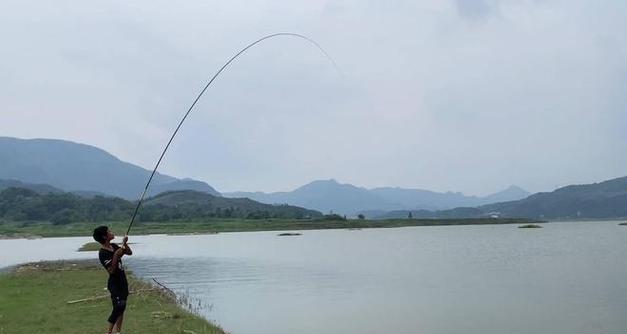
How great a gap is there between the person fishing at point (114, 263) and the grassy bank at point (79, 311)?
3.22 meters

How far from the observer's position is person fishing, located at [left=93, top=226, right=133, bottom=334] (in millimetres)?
12328

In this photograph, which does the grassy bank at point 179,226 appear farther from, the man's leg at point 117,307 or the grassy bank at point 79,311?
the man's leg at point 117,307

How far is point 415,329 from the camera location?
75.5 feet

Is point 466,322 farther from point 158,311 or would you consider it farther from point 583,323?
point 158,311

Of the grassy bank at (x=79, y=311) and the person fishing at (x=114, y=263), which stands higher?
the person fishing at (x=114, y=263)

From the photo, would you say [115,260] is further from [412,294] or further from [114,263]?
[412,294]

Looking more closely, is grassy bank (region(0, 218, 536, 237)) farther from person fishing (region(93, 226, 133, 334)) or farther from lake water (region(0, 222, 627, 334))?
person fishing (region(93, 226, 133, 334))

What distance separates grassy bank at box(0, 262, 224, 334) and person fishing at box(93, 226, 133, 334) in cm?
322

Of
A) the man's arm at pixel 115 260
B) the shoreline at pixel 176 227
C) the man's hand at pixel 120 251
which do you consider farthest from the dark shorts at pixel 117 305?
the shoreline at pixel 176 227

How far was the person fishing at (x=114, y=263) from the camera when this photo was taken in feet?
40.4

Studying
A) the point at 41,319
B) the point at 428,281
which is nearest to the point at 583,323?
the point at 428,281

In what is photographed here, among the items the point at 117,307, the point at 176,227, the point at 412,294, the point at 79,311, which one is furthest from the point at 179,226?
the point at 117,307

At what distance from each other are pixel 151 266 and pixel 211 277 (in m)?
13.0

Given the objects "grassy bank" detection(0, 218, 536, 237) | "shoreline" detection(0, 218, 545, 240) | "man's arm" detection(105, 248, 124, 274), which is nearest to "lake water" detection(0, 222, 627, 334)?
"man's arm" detection(105, 248, 124, 274)
